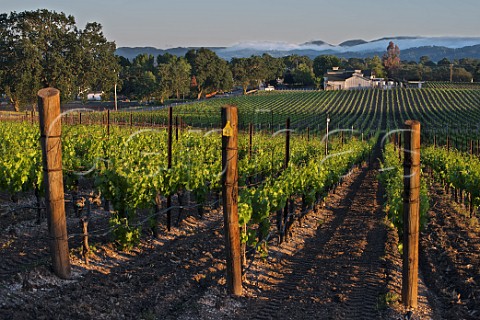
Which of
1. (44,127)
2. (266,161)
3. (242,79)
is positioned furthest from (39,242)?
(242,79)

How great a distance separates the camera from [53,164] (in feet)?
23.0

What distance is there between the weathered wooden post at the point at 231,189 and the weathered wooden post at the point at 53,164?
199 centimetres

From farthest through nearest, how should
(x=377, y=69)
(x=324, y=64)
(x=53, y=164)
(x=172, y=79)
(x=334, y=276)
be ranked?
1. (x=324, y=64)
2. (x=377, y=69)
3. (x=172, y=79)
4. (x=334, y=276)
5. (x=53, y=164)

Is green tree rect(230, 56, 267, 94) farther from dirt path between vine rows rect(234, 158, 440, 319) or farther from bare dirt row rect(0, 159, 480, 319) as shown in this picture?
bare dirt row rect(0, 159, 480, 319)

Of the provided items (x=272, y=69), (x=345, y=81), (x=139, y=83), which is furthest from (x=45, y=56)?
(x=272, y=69)

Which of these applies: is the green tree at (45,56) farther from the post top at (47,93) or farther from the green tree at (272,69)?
the green tree at (272,69)

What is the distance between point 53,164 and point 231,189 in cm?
218

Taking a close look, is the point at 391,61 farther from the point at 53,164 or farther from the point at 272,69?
the point at 53,164

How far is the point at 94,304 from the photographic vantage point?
6.89 meters

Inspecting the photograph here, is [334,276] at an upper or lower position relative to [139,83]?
lower

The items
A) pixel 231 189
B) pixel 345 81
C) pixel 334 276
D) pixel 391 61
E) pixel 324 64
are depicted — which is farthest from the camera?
pixel 391 61

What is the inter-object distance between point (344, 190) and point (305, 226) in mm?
7761

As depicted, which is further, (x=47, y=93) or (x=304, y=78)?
(x=304, y=78)

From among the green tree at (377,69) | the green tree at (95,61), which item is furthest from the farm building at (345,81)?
the green tree at (95,61)
